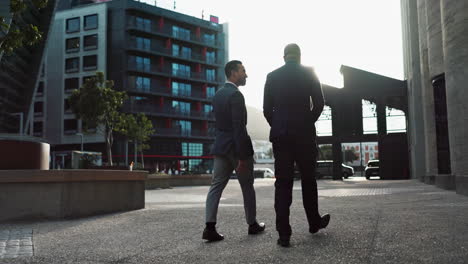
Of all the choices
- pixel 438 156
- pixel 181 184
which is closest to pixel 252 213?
pixel 438 156

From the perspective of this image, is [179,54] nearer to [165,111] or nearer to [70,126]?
[165,111]

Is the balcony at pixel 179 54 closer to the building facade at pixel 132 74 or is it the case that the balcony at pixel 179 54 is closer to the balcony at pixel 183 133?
→ the building facade at pixel 132 74

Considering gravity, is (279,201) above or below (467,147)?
below

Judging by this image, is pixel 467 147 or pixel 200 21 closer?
pixel 467 147

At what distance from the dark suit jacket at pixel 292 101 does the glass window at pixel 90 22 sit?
163ft

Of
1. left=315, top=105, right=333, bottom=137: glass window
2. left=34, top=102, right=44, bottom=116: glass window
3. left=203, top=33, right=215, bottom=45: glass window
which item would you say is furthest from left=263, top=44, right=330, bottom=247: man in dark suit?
left=203, top=33, right=215, bottom=45: glass window

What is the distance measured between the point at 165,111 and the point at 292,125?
4858 centimetres

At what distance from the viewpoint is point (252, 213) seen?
411 centimetres

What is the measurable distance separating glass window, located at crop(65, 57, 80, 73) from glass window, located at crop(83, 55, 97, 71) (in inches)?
33.8

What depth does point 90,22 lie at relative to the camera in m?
49.8

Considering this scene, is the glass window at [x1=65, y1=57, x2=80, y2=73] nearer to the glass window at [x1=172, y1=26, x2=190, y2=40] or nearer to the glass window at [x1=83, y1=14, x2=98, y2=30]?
the glass window at [x1=83, y1=14, x2=98, y2=30]

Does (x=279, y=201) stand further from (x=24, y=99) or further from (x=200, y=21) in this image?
(x=200, y=21)

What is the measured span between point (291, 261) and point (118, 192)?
15.0 feet

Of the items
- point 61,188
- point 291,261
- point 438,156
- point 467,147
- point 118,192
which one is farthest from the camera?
point 438,156
